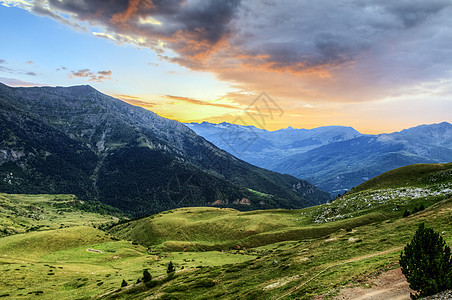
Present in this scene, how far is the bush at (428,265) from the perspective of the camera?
2017 cm

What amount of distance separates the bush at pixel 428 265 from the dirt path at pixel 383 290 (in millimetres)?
1634

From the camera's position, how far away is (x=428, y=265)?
2064 cm

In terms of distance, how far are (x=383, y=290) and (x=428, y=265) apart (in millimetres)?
6137

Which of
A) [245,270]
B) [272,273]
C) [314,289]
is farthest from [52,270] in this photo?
[314,289]

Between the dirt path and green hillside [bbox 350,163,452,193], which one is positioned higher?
green hillside [bbox 350,163,452,193]

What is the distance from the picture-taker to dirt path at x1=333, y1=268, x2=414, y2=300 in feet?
76.0

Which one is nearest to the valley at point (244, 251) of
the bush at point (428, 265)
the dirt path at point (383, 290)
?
the dirt path at point (383, 290)

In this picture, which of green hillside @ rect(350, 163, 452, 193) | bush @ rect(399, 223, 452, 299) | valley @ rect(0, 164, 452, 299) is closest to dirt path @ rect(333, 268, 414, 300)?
valley @ rect(0, 164, 452, 299)

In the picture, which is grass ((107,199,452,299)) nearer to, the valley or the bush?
the valley

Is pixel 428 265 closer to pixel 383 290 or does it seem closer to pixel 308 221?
pixel 383 290

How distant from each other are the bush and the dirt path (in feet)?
5.36

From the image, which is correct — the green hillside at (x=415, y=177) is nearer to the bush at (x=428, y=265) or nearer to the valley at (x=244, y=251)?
the valley at (x=244, y=251)

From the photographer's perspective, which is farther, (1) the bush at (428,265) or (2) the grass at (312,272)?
(2) the grass at (312,272)

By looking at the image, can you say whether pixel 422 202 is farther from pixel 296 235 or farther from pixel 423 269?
pixel 423 269
